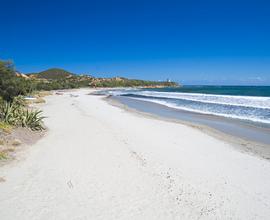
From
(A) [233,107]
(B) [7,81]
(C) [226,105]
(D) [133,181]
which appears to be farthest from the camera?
(C) [226,105]

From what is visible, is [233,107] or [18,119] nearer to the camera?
[18,119]

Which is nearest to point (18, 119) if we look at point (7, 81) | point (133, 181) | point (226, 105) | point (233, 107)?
point (133, 181)

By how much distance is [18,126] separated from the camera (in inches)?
419

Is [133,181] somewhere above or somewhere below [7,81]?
below

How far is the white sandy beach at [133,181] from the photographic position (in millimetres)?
4957

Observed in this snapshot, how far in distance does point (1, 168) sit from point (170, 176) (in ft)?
14.6

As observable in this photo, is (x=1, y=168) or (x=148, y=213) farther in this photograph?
(x=1, y=168)

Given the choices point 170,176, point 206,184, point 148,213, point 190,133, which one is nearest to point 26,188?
point 148,213

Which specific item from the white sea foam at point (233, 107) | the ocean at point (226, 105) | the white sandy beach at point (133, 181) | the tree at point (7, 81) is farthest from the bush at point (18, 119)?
the white sea foam at point (233, 107)

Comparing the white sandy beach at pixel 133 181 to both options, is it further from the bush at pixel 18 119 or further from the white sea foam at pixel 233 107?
the white sea foam at pixel 233 107

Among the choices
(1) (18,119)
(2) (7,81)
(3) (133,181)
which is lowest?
(3) (133,181)

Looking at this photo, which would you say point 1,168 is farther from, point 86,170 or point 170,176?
point 170,176

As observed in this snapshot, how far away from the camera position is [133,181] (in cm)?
632

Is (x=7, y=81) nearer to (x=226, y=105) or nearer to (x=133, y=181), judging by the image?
(x=133, y=181)
